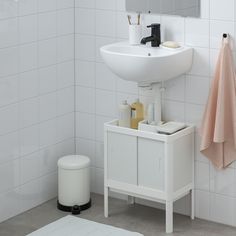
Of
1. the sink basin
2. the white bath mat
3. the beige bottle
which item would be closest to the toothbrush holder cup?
the sink basin

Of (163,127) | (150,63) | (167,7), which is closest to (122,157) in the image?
(163,127)

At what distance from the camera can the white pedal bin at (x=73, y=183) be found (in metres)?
4.66

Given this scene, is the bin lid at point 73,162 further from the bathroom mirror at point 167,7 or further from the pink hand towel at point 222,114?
the bathroom mirror at point 167,7

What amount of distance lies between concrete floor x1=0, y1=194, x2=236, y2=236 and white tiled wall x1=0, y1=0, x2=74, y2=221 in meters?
0.10

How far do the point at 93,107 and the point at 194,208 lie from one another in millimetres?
965

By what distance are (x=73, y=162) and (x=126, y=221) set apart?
0.51 metres

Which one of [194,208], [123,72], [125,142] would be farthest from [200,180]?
[123,72]

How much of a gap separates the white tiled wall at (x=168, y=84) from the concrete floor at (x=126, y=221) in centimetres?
12

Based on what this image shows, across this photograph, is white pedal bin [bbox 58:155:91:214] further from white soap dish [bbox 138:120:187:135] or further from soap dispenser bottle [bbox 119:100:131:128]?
white soap dish [bbox 138:120:187:135]

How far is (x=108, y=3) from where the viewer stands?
4680 mm

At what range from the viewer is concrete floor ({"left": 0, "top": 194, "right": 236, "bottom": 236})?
4398mm

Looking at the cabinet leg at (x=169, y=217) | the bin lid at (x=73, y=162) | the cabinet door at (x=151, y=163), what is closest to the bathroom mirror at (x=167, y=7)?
the cabinet door at (x=151, y=163)

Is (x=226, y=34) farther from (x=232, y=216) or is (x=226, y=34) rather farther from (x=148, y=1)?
(x=232, y=216)

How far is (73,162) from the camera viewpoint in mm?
4680
